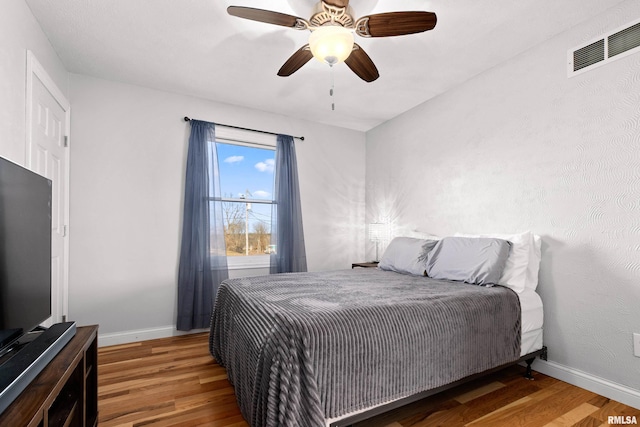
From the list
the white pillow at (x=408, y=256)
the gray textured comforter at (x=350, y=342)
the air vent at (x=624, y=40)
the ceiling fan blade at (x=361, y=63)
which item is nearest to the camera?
the gray textured comforter at (x=350, y=342)

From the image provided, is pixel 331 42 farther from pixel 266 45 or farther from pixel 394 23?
pixel 266 45

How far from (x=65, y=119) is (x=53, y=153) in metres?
0.46

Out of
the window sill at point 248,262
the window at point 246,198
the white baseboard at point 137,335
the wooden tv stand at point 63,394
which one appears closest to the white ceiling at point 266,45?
the window at point 246,198

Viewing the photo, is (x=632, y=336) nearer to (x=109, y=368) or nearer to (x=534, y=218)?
(x=534, y=218)

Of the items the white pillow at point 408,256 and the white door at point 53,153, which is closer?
the white door at point 53,153

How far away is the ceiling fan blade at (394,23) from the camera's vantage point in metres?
1.76

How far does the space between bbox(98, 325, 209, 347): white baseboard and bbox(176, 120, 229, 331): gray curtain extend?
0.39 ft

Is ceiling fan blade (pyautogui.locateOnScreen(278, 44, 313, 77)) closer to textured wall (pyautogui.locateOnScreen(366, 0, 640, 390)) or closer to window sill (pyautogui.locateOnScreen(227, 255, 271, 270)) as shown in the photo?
textured wall (pyautogui.locateOnScreen(366, 0, 640, 390))

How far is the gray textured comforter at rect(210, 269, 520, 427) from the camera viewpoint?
1421 millimetres

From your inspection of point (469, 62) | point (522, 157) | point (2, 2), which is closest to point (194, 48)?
point (2, 2)

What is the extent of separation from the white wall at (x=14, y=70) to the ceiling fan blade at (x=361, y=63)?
6.52 ft

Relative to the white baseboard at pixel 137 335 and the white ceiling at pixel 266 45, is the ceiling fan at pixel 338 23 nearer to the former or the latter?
the white ceiling at pixel 266 45

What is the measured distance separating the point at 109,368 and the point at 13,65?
2181 mm

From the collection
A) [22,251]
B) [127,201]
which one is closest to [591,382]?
[22,251]
